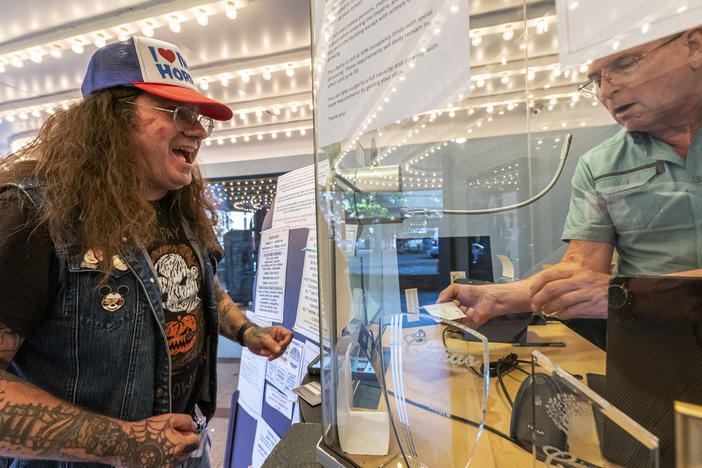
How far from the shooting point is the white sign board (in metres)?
0.27

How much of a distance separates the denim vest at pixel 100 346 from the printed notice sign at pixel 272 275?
3.86 feet

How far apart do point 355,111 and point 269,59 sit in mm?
2564

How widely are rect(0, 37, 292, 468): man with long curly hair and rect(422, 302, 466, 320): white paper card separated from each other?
24.2 inches

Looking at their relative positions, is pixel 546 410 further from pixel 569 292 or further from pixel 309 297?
pixel 309 297

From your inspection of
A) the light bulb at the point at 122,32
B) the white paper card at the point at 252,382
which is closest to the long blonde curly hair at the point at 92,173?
the white paper card at the point at 252,382

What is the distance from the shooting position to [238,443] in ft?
6.73

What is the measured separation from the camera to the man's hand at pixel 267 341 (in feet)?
3.72

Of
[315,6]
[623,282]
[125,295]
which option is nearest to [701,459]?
[623,282]

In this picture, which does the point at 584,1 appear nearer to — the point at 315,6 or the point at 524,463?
the point at 315,6

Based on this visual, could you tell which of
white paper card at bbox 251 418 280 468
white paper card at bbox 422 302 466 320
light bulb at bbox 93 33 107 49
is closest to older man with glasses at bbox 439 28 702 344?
white paper card at bbox 422 302 466 320

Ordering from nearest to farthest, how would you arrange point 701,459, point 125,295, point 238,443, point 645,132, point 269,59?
point 701,459
point 645,132
point 125,295
point 238,443
point 269,59

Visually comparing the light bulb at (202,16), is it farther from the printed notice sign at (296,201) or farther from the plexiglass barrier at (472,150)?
the plexiglass barrier at (472,150)

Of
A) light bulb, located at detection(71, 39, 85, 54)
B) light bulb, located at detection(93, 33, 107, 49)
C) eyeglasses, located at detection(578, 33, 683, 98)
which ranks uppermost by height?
light bulb, located at detection(93, 33, 107, 49)

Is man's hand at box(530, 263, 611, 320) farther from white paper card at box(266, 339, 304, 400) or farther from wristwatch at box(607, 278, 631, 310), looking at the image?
white paper card at box(266, 339, 304, 400)
